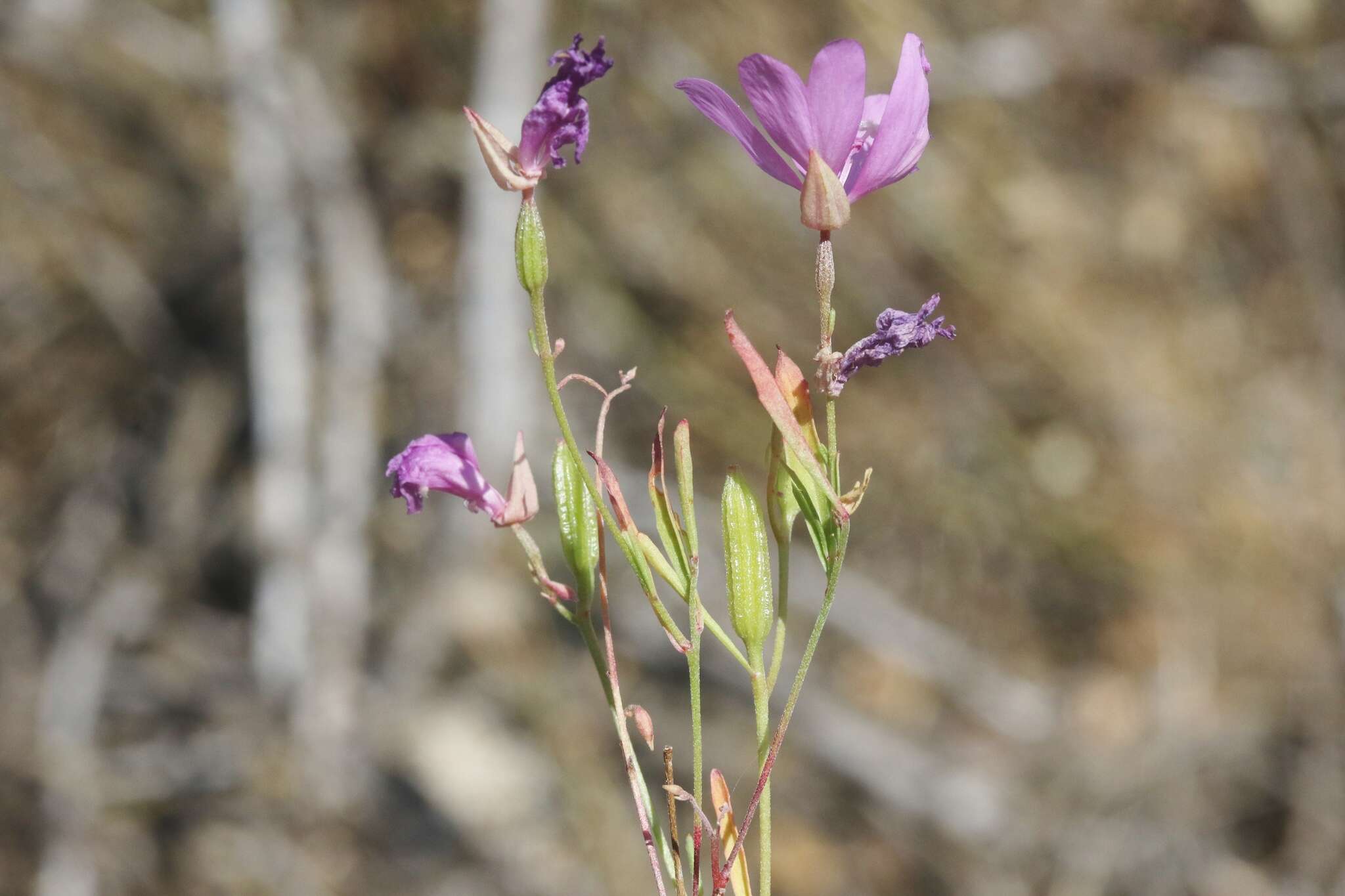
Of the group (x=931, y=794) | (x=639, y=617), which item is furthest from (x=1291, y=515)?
(x=639, y=617)

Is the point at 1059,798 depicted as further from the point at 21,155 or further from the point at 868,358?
the point at 21,155

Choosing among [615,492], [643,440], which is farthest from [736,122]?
[643,440]

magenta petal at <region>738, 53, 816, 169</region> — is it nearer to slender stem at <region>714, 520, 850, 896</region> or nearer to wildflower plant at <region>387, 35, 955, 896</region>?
wildflower plant at <region>387, 35, 955, 896</region>

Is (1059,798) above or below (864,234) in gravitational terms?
below

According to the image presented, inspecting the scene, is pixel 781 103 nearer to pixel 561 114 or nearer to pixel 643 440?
pixel 561 114

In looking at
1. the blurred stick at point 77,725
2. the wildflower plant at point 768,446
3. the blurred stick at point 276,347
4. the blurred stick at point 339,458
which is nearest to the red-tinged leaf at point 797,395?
the wildflower plant at point 768,446

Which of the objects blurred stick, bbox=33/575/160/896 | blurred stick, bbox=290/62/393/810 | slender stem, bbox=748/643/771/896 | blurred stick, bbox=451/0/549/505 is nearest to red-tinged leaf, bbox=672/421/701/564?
slender stem, bbox=748/643/771/896
